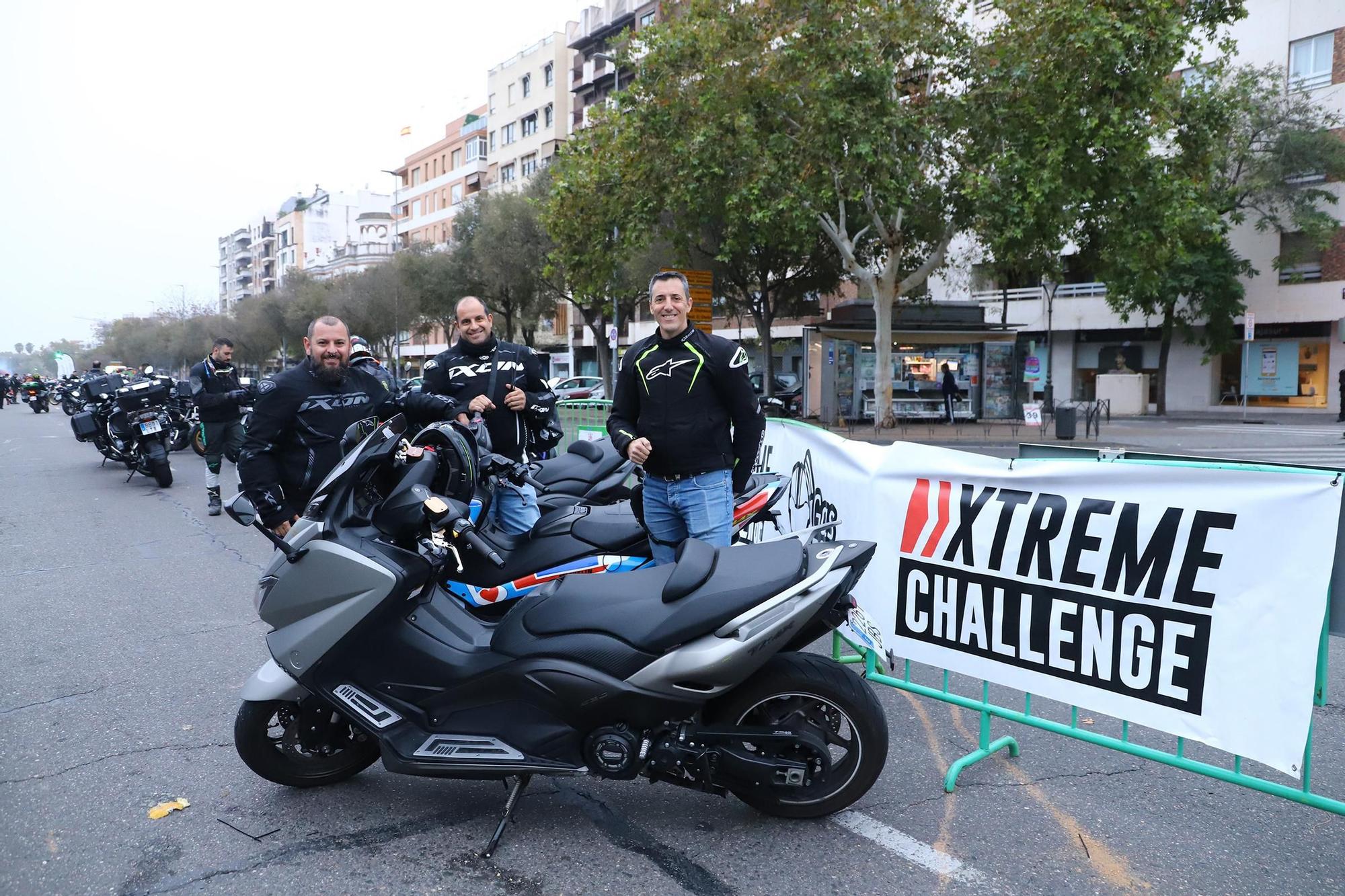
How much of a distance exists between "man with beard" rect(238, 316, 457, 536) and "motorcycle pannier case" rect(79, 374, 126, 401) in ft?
37.9

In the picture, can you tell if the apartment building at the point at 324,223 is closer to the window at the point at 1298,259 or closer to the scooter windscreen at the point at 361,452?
the window at the point at 1298,259

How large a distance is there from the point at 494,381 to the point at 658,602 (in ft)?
7.97

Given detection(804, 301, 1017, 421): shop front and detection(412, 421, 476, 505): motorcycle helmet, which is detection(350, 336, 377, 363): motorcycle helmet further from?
detection(804, 301, 1017, 421): shop front

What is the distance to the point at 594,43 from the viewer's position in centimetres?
6081

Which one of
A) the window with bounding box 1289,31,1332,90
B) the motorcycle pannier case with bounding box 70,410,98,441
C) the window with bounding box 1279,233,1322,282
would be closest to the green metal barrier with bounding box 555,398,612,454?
the motorcycle pannier case with bounding box 70,410,98,441

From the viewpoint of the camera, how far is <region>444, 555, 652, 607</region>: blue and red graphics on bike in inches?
154

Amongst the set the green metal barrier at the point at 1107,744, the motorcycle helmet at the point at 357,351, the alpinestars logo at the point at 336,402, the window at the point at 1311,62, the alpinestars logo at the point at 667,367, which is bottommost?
the green metal barrier at the point at 1107,744

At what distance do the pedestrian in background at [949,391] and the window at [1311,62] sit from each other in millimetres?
16779

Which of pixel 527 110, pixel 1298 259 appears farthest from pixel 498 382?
pixel 527 110

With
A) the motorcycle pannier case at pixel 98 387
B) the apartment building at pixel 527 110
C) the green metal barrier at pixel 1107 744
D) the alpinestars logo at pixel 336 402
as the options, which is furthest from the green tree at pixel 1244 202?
the apartment building at pixel 527 110

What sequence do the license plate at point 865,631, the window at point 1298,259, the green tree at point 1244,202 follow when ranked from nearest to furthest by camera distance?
the license plate at point 865,631, the green tree at point 1244,202, the window at point 1298,259

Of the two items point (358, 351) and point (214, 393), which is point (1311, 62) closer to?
point (214, 393)

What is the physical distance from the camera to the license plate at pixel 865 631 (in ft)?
10.5

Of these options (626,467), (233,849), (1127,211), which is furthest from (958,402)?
(233,849)
